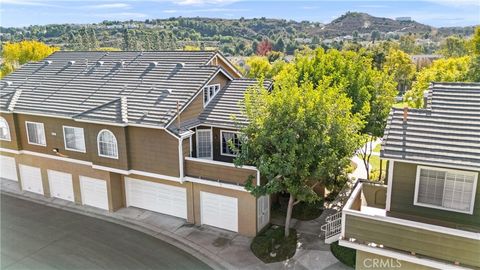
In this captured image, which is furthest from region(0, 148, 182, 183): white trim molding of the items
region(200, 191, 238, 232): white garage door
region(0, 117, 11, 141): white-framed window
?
region(200, 191, 238, 232): white garage door

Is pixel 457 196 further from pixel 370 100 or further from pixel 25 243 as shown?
pixel 25 243

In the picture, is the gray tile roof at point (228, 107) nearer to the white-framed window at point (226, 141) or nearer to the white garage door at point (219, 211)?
the white-framed window at point (226, 141)

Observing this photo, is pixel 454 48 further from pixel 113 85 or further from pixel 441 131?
pixel 113 85

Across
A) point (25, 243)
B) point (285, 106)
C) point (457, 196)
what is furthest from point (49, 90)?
point (457, 196)

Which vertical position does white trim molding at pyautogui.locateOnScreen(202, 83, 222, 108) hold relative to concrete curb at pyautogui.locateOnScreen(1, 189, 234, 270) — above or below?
above

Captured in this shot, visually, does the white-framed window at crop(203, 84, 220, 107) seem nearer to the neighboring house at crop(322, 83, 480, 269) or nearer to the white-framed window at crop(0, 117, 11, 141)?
the neighboring house at crop(322, 83, 480, 269)

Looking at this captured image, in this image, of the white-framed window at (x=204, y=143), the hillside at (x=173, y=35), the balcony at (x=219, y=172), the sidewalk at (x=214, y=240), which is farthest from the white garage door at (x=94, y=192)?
the hillside at (x=173, y=35)
